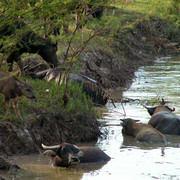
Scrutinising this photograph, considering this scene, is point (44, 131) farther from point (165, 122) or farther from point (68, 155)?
point (165, 122)

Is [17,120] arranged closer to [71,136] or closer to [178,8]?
[71,136]

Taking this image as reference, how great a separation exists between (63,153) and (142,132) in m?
2.31

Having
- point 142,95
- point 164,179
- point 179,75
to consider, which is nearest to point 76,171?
point 164,179

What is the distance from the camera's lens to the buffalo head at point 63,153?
6.42 meters

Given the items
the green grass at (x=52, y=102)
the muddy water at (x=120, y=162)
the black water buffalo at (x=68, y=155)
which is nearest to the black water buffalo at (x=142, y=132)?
the muddy water at (x=120, y=162)

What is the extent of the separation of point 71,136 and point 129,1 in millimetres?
2830

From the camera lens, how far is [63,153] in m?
6.43

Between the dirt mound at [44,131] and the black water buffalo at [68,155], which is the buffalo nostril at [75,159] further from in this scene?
the dirt mound at [44,131]

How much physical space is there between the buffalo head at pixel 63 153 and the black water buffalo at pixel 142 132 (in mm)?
1994

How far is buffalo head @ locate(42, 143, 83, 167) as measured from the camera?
6422 mm

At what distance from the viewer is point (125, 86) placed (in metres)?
14.3

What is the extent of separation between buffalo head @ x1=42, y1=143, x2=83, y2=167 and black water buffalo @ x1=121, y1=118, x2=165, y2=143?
199cm

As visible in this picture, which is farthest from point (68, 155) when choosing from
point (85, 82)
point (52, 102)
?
point (85, 82)

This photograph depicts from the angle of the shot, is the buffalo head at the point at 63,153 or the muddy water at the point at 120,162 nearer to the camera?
the muddy water at the point at 120,162
